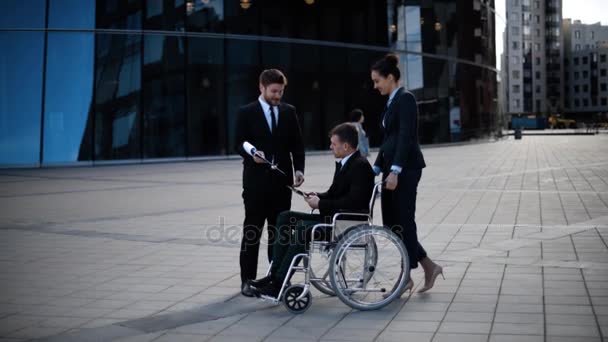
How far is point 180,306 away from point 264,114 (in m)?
1.60

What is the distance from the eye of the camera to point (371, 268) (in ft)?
16.8

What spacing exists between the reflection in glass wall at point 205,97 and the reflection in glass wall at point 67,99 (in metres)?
3.71

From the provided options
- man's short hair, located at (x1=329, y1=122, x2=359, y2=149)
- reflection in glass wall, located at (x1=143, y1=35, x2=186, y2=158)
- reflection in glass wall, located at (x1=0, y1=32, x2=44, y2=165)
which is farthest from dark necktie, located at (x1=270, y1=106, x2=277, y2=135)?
reflection in glass wall, located at (x1=143, y1=35, x2=186, y2=158)

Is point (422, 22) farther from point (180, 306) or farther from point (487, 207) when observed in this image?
point (180, 306)

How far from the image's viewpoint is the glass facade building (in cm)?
2400

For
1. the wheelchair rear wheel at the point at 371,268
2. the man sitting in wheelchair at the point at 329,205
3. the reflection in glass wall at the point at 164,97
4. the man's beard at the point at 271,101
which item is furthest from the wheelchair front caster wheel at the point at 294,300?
the reflection in glass wall at the point at 164,97

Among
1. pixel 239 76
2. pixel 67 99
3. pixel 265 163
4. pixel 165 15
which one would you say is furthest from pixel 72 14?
pixel 265 163

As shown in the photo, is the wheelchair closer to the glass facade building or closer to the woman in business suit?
A: the woman in business suit

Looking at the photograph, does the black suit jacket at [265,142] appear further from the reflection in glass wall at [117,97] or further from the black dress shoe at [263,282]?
the reflection in glass wall at [117,97]

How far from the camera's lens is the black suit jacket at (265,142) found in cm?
557

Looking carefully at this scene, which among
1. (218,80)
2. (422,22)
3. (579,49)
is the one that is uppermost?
(579,49)

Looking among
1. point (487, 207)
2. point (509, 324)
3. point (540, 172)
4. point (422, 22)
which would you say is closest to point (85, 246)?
point (509, 324)

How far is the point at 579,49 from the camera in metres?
137

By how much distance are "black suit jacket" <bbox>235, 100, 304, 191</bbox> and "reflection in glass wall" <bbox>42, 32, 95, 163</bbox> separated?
2001cm
